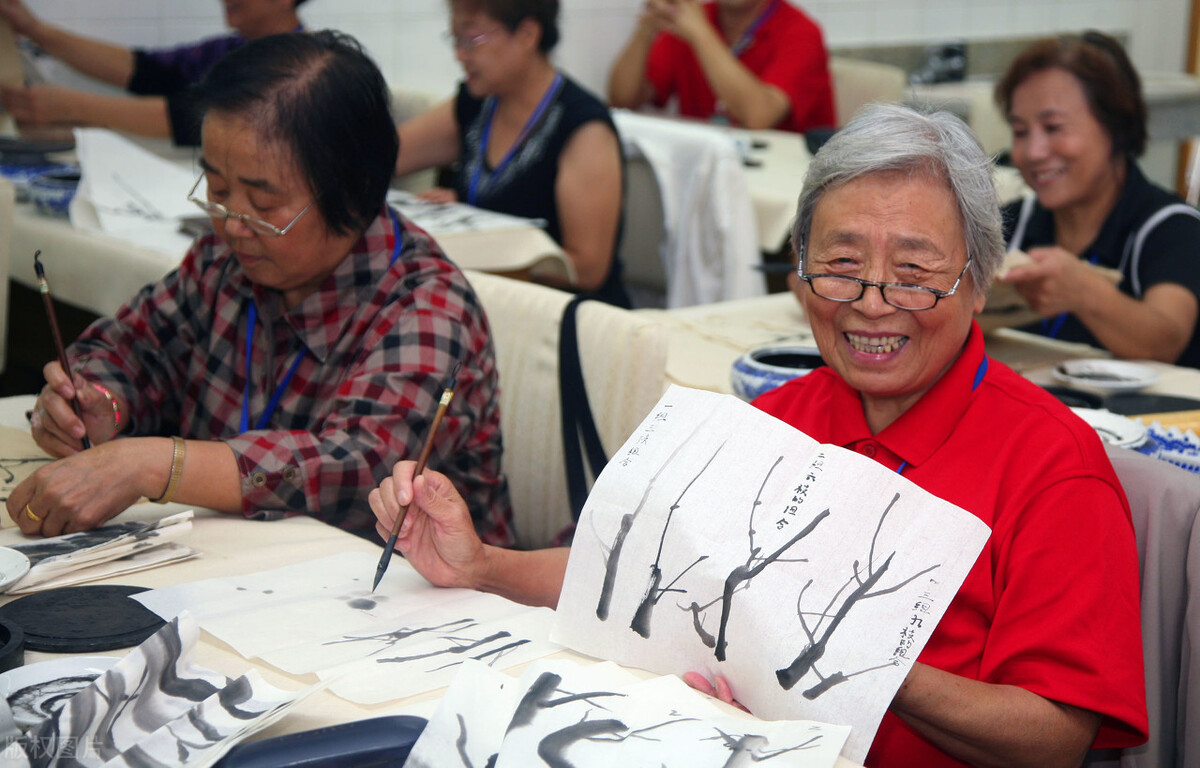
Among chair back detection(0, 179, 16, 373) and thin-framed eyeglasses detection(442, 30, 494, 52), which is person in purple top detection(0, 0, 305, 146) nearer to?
thin-framed eyeglasses detection(442, 30, 494, 52)

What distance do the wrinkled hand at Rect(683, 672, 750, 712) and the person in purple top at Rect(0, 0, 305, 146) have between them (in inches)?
98.9

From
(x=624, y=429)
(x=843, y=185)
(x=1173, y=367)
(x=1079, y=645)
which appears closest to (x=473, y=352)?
(x=624, y=429)

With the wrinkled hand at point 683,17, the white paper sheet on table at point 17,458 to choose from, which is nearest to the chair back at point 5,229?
the white paper sheet on table at point 17,458

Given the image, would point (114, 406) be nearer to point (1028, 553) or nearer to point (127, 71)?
point (1028, 553)

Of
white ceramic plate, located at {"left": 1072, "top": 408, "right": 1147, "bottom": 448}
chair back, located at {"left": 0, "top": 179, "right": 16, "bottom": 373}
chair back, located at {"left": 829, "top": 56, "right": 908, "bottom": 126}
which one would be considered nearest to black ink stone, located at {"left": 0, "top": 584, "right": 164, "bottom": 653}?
white ceramic plate, located at {"left": 1072, "top": 408, "right": 1147, "bottom": 448}

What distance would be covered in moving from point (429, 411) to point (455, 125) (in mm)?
1948

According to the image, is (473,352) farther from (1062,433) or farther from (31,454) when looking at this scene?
(1062,433)

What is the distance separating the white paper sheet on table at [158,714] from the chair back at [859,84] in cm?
426

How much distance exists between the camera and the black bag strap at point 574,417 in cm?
167

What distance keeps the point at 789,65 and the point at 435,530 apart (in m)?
3.75

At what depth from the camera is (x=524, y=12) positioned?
9.29 feet

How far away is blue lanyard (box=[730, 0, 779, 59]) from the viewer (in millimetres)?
4648

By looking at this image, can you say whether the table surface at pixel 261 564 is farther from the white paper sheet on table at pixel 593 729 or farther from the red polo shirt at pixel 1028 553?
the red polo shirt at pixel 1028 553

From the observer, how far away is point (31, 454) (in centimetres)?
150
